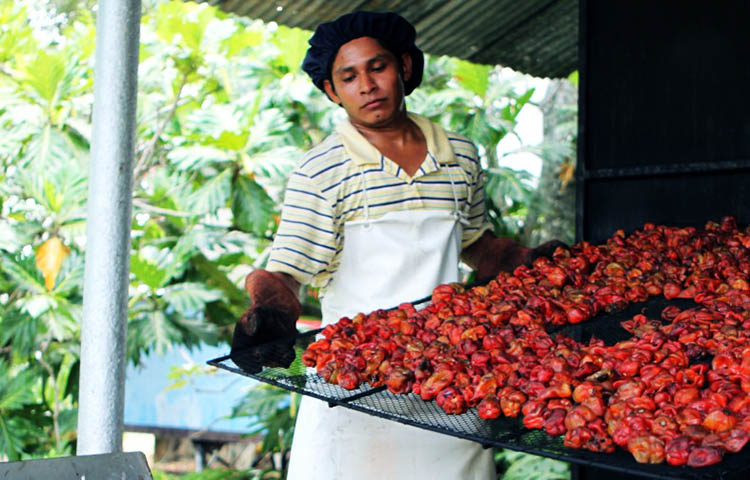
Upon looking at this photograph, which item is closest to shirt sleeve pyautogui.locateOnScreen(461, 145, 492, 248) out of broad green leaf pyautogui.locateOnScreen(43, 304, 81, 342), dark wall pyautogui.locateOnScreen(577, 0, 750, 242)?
dark wall pyautogui.locateOnScreen(577, 0, 750, 242)

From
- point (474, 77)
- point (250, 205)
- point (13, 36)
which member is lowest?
point (250, 205)

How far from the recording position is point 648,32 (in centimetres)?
342

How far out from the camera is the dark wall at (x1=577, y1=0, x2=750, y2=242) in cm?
312

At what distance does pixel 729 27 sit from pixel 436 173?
1258 millimetres

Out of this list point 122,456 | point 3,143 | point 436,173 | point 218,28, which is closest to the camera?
point 122,456

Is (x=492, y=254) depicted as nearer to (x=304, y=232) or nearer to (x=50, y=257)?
(x=304, y=232)

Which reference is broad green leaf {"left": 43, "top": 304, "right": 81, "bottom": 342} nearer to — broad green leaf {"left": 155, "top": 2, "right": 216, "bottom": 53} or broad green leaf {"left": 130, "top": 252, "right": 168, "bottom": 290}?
broad green leaf {"left": 130, "top": 252, "right": 168, "bottom": 290}

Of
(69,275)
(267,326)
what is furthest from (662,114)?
(69,275)

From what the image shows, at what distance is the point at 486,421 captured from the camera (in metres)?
1.69

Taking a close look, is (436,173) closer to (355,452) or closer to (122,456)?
(355,452)

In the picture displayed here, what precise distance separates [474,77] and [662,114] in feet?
6.92

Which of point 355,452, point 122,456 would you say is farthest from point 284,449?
point 122,456

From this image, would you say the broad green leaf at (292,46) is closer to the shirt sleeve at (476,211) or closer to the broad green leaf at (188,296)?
the broad green leaf at (188,296)

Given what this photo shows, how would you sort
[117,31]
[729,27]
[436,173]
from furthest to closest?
[729,27] < [436,173] < [117,31]
